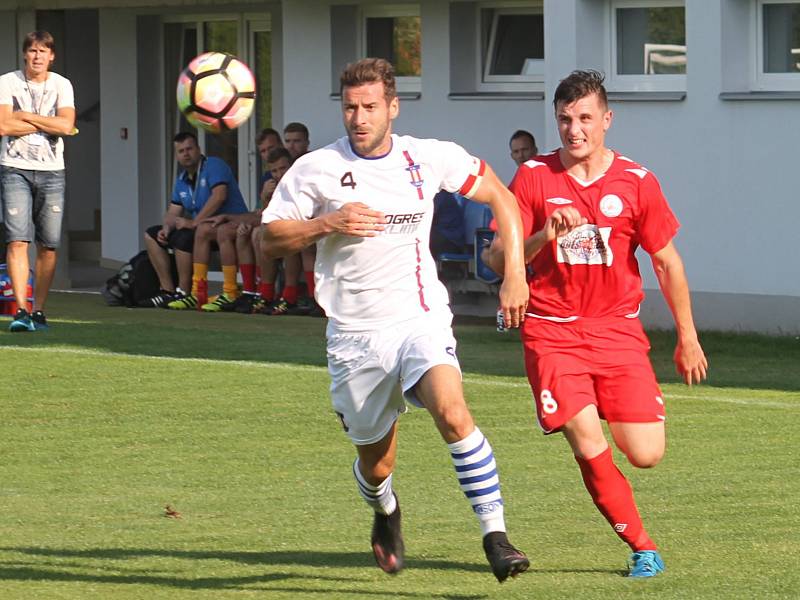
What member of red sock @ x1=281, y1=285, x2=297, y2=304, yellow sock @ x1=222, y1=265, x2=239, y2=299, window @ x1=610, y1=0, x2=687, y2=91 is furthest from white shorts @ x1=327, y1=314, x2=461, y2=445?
yellow sock @ x1=222, y1=265, x2=239, y2=299

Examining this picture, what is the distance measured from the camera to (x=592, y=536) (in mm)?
7699

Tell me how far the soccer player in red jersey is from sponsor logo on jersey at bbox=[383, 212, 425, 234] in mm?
331

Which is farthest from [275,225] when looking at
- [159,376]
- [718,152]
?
[718,152]

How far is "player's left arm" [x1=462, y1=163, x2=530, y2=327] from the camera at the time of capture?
21.8ft

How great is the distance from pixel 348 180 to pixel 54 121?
8229 millimetres

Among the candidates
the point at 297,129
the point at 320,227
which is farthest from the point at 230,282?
the point at 320,227

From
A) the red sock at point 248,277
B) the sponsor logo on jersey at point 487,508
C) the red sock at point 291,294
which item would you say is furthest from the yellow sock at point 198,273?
the sponsor logo on jersey at point 487,508

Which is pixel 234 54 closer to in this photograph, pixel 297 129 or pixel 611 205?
pixel 297 129

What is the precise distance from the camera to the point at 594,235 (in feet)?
23.2

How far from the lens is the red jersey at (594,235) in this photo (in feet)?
23.2

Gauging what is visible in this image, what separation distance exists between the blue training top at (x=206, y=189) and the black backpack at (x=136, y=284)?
0.67 meters

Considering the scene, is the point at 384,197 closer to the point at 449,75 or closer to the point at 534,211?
Result: the point at 534,211

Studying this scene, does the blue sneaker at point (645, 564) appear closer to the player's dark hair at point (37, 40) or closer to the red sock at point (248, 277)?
the player's dark hair at point (37, 40)

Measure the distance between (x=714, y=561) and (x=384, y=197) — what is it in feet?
6.52
